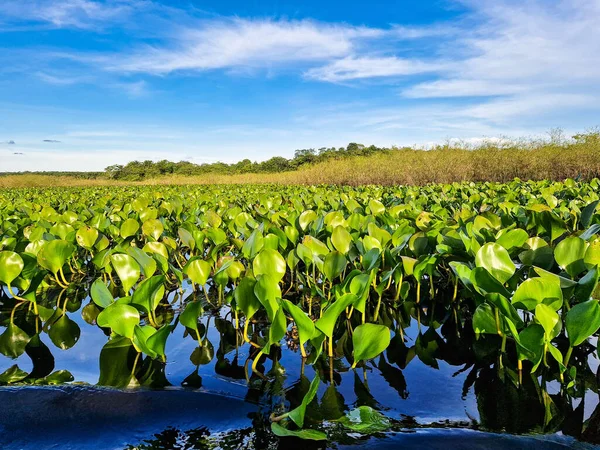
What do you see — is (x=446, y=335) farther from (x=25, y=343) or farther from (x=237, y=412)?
(x=25, y=343)

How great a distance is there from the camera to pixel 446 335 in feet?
7.77

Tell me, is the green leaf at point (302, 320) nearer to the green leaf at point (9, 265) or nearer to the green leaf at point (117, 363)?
the green leaf at point (117, 363)

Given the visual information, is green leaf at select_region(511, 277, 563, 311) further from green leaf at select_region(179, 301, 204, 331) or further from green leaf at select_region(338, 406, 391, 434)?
green leaf at select_region(179, 301, 204, 331)

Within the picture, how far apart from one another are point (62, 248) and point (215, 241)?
0.94 meters

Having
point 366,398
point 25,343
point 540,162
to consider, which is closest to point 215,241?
point 25,343

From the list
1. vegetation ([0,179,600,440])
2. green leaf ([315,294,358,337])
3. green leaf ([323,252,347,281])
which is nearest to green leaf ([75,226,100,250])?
vegetation ([0,179,600,440])

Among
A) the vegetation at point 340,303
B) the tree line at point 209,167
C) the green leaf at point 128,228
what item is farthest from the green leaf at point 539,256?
the tree line at point 209,167

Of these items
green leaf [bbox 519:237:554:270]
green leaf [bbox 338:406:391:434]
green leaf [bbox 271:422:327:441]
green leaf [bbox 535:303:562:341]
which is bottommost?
green leaf [bbox 338:406:391:434]

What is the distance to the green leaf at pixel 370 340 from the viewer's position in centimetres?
151

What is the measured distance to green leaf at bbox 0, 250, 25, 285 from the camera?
7.93 feet

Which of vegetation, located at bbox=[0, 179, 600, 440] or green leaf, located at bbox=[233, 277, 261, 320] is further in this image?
green leaf, located at bbox=[233, 277, 261, 320]

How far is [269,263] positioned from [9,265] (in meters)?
1.50

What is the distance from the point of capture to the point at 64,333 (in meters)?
2.56

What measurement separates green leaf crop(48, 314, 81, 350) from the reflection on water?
0.06m
